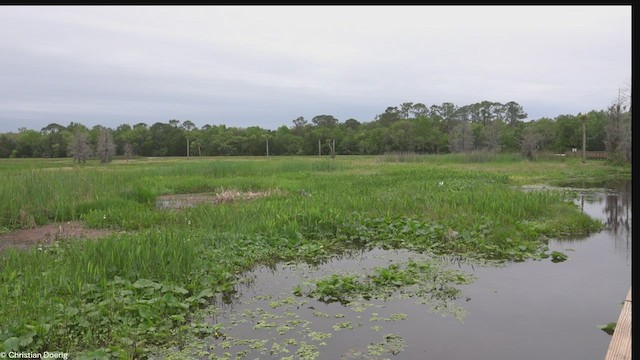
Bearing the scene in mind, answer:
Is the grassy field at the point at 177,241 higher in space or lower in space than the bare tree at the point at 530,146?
lower

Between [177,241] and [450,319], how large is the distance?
4143 millimetres

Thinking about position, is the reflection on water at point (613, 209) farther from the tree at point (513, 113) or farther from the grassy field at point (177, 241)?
the tree at point (513, 113)

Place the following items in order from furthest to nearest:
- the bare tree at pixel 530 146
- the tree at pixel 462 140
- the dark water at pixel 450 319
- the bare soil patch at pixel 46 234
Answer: the tree at pixel 462 140 → the bare tree at pixel 530 146 → the bare soil patch at pixel 46 234 → the dark water at pixel 450 319

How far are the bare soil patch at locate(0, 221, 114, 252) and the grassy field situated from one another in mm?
311

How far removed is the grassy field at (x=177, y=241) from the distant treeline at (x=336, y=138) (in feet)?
102

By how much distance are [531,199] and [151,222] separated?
9.74 m

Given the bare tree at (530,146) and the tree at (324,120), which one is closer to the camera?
the bare tree at (530,146)

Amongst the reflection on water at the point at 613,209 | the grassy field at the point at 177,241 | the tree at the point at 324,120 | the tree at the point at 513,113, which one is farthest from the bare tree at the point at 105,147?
the tree at the point at 513,113

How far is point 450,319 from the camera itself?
5191mm

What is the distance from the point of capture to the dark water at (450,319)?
14.5 feet

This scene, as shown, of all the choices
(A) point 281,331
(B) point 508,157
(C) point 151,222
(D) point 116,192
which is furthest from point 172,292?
(B) point 508,157

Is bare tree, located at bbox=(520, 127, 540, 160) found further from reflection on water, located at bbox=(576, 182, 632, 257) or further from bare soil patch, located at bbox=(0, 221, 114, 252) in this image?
bare soil patch, located at bbox=(0, 221, 114, 252)

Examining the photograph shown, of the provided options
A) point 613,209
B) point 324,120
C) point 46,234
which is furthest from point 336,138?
point 46,234

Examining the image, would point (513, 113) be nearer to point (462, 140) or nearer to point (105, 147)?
point (462, 140)
